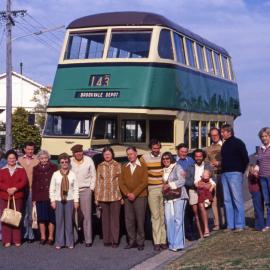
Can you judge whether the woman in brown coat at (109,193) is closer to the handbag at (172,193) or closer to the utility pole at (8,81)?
the handbag at (172,193)

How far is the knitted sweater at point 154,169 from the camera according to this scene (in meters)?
10.9

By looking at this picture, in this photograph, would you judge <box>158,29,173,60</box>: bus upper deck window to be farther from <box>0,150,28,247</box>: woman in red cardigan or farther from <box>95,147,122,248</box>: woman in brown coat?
<box>0,150,28,247</box>: woman in red cardigan

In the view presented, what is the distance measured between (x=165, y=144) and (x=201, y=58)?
3.45 metres

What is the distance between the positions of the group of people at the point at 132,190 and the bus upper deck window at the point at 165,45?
328 centimetres

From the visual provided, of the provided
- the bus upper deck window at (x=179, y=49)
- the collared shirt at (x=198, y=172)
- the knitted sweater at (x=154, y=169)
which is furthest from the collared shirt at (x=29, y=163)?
the bus upper deck window at (x=179, y=49)

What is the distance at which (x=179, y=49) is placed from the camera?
15.1m

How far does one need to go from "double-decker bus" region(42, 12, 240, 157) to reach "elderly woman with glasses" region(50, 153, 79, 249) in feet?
7.66

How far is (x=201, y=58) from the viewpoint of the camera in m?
17.2

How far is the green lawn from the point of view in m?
8.52

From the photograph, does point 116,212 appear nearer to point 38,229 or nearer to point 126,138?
point 38,229

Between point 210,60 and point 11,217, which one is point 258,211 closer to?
point 11,217

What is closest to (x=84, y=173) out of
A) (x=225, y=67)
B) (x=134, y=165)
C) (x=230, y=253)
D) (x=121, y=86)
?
(x=134, y=165)

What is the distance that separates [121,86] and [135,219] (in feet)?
12.2

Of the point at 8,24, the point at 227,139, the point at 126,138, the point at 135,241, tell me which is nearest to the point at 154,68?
the point at 126,138
